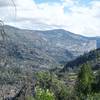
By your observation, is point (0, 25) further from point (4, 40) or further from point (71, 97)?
point (71, 97)

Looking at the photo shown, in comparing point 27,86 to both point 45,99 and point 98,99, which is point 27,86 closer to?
point 98,99

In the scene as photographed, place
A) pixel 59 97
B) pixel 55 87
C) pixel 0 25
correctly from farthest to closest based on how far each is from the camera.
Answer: pixel 55 87
pixel 59 97
pixel 0 25

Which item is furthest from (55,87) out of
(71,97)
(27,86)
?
(27,86)

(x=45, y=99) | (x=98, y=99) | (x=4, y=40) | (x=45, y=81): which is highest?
(x=4, y=40)

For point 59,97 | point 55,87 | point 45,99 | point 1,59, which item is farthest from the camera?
point 55,87

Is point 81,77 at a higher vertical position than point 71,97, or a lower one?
higher

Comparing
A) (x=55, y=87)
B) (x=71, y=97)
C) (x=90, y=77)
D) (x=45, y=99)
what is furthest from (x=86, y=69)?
(x=45, y=99)

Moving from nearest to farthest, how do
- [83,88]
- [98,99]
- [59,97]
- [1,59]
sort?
1. [1,59]
2. [98,99]
3. [83,88]
4. [59,97]

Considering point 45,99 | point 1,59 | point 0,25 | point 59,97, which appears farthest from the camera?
point 59,97

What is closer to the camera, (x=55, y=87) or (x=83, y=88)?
(x=83, y=88)
